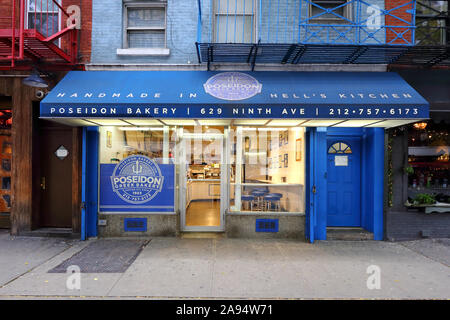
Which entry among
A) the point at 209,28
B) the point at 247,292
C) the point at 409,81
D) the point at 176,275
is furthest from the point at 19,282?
the point at 409,81

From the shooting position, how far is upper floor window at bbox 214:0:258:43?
6.98m

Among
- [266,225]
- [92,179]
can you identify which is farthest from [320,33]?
[92,179]

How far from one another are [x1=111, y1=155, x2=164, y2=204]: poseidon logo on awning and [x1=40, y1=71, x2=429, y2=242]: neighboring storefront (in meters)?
0.03

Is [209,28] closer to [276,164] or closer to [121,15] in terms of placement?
[121,15]

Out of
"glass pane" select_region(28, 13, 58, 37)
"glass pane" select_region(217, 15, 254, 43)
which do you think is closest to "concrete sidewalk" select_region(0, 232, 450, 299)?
"glass pane" select_region(217, 15, 254, 43)

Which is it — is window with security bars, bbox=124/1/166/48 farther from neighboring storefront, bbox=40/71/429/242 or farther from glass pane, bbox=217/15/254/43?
glass pane, bbox=217/15/254/43

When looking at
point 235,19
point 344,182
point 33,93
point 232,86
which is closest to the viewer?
point 232,86

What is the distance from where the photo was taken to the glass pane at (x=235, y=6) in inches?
276

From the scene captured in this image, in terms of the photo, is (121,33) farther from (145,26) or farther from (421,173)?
(421,173)

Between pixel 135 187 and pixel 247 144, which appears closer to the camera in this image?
pixel 135 187

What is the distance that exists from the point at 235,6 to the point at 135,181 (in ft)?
17.5

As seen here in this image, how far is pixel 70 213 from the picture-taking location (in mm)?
7195

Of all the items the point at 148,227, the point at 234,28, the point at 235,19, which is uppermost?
the point at 235,19

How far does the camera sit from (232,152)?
23.6ft
